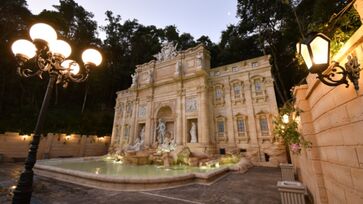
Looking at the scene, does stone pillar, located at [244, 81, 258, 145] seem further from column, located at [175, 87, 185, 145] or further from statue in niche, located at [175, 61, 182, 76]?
statue in niche, located at [175, 61, 182, 76]

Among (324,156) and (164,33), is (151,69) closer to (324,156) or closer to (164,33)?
(164,33)

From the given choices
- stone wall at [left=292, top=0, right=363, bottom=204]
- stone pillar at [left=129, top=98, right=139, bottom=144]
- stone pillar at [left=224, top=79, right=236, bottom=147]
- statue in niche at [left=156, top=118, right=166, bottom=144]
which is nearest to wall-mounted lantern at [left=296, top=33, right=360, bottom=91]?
stone wall at [left=292, top=0, right=363, bottom=204]

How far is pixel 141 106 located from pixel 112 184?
14.3 metres

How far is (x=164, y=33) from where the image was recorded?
30203 mm

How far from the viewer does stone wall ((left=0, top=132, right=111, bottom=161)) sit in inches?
564

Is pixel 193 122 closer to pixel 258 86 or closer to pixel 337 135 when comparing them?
pixel 258 86

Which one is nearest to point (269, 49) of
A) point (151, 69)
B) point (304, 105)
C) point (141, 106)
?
point (151, 69)

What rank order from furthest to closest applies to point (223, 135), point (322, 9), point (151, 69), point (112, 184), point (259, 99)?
point (151, 69) → point (223, 135) → point (259, 99) → point (322, 9) → point (112, 184)

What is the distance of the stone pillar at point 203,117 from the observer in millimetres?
14242

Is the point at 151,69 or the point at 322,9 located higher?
the point at 151,69

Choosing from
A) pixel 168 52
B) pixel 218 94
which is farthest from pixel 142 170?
pixel 168 52

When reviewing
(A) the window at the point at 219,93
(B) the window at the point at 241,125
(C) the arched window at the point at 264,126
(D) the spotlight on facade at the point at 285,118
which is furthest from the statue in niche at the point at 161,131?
(D) the spotlight on facade at the point at 285,118

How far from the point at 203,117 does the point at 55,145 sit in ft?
51.2

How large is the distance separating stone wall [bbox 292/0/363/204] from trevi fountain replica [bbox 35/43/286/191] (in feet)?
15.8
